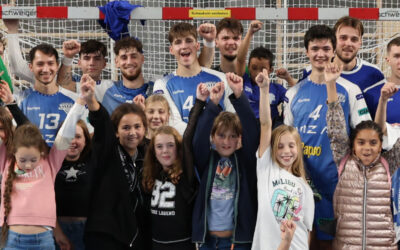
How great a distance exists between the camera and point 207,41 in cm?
440

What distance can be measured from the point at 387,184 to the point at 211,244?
113 cm

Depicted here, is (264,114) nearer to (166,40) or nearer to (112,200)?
(112,200)

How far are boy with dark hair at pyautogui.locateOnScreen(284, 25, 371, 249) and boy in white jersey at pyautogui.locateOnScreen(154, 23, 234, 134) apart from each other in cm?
53

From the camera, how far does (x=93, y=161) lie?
12.2ft

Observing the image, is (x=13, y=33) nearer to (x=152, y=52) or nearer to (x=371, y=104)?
(x=152, y=52)

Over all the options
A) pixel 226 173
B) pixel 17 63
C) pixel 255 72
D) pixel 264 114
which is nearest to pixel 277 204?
pixel 226 173

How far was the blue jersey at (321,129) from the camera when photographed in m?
4.00

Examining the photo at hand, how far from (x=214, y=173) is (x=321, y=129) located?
0.86 m

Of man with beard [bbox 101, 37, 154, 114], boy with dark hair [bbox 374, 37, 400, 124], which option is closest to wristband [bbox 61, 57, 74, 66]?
man with beard [bbox 101, 37, 154, 114]

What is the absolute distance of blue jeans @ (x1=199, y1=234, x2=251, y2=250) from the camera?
3.53 m

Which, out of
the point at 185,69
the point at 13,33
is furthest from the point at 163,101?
the point at 13,33

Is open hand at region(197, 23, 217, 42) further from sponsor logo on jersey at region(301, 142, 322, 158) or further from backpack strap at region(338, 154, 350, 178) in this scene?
backpack strap at region(338, 154, 350, 178)

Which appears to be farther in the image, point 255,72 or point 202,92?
point 255,72

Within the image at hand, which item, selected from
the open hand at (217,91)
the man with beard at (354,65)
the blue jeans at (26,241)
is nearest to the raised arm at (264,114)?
the open hand at (217,91)
